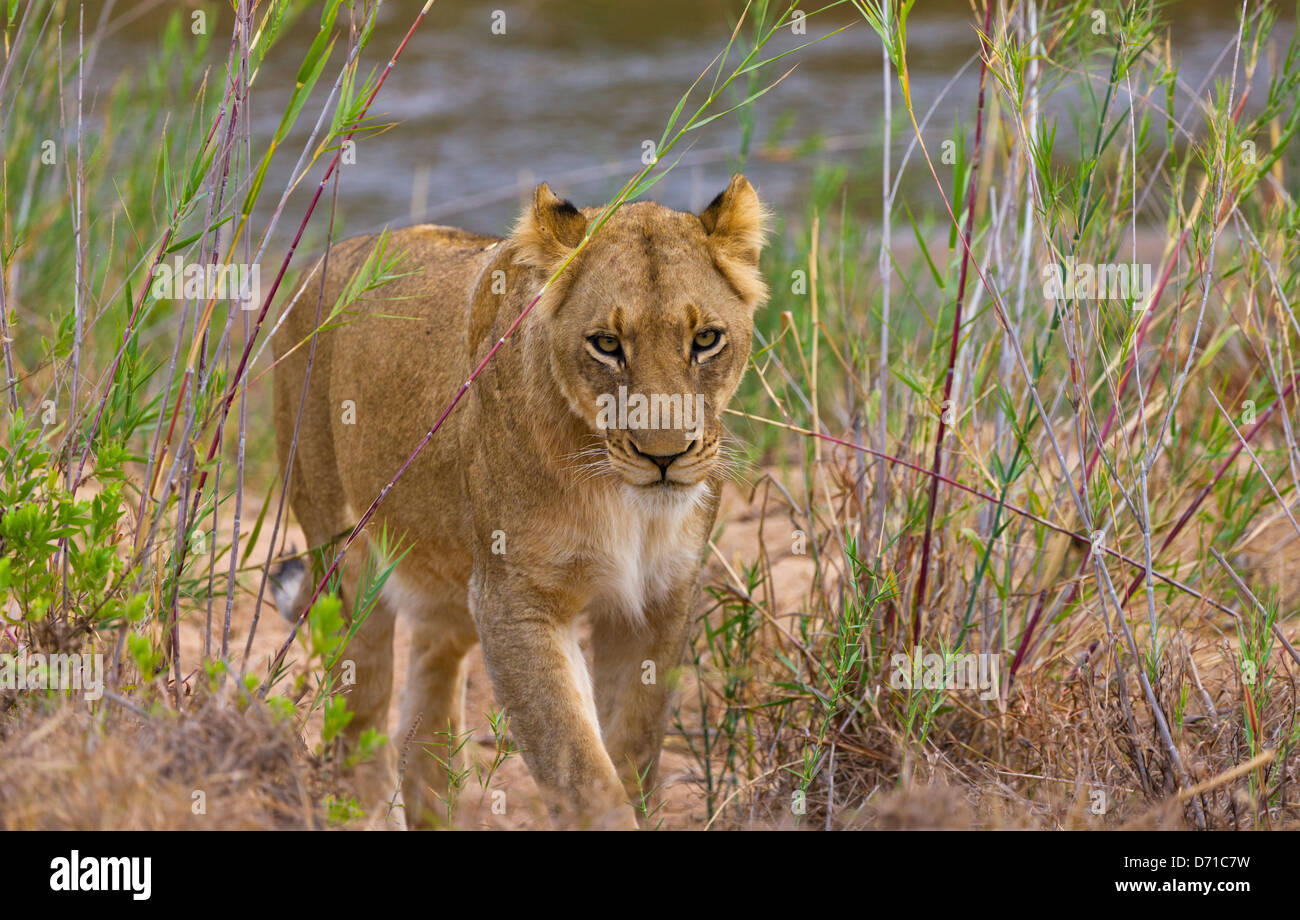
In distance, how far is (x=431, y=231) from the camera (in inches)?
183

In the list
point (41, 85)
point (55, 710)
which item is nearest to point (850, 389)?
point (55, 710)

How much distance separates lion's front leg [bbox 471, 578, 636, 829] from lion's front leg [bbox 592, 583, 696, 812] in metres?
0.17

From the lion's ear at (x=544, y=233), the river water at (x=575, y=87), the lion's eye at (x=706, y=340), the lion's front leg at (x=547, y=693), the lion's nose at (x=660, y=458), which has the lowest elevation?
the lion's front leg at (x=547, y=693)

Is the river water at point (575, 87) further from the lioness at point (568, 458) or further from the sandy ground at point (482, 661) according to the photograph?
the lioness at point (568, 458)

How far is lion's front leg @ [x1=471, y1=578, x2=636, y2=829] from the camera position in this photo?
3.24 meters

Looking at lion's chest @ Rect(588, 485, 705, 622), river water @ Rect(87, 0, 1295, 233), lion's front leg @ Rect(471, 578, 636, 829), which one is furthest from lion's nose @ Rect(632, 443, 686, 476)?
river water @ Rect(87, 0, 1295, 233)

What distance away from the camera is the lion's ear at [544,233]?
3461 millimetres

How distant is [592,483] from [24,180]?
3180mm

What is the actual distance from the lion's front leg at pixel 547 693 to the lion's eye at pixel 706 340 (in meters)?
0.71

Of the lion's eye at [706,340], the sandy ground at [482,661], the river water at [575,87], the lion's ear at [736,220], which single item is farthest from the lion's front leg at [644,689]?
the river water at [575,87]

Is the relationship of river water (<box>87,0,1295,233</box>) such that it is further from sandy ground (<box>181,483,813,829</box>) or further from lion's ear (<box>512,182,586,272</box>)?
lion's ear (<box>512,182,586,272</box>)

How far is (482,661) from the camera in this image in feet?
17.0

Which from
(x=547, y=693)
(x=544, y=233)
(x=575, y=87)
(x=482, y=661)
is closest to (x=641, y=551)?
(x=547, y=693)

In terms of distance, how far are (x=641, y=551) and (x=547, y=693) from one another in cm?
43
